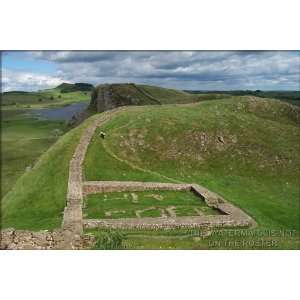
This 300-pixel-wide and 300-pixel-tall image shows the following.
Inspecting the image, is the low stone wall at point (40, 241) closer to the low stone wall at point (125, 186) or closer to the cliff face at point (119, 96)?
the low stone wall at point (125, 186)

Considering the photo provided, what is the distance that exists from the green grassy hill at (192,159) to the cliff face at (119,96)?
26.2 feet

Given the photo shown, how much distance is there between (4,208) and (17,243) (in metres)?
13.7

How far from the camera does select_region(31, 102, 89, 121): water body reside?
7778 centimetres

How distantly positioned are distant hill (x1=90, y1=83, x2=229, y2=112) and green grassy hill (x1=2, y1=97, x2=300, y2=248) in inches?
314

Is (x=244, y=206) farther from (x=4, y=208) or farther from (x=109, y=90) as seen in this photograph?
(x=109, y=90)

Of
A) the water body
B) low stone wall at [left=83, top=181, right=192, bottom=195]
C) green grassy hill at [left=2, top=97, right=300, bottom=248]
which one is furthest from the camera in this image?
the water body

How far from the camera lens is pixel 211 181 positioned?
40844mm

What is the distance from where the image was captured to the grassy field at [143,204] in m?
29.2

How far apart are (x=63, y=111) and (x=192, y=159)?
5144 centimetres

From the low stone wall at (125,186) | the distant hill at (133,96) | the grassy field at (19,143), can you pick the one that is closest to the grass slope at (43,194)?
the low stone wall at (125,186)

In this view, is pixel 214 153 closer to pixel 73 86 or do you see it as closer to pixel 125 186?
pixel 125 186

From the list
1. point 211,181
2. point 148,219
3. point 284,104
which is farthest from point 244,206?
point 284,104

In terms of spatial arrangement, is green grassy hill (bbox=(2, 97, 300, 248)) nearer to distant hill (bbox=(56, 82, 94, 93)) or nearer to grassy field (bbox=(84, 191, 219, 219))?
grassy field (bbox=(84, 191, 219, 219))

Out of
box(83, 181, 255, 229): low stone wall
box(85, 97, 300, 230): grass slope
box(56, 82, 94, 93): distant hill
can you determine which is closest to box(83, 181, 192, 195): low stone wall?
box(83, 181, 255, 229): low stone wall
